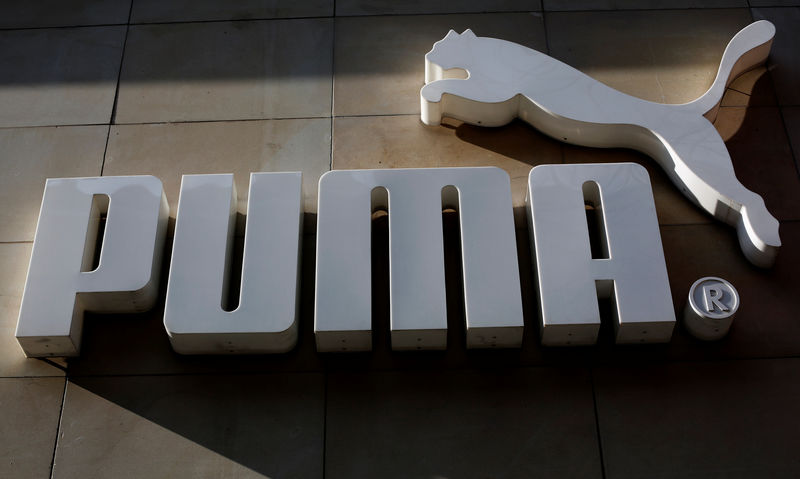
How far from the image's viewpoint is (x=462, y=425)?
21.5 ft

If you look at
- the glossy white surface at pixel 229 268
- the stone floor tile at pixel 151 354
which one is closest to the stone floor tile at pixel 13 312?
the stone floor tile at pixel 151 354

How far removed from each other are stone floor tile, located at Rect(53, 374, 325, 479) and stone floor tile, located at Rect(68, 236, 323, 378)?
0.08 m

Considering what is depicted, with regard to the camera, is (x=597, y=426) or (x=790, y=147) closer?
(x=597, y=426)

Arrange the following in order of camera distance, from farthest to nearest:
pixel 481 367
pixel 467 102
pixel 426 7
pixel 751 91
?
pixel 426 7 < pixel 751 91 < pixel 467 102 < pixel 481 367

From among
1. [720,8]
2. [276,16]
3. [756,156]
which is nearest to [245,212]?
[276,16]

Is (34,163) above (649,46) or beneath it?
beneath

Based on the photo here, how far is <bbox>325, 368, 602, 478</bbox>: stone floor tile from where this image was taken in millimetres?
6430

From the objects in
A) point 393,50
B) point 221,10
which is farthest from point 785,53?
point 221,10

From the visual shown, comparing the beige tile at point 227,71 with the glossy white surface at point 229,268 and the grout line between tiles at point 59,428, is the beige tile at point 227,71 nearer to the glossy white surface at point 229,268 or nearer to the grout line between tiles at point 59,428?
the glossy white surface at point 229,268

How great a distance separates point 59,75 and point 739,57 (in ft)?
20.9

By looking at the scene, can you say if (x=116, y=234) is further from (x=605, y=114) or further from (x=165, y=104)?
(x=605, y=114)

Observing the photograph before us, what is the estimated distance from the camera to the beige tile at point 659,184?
7414mm

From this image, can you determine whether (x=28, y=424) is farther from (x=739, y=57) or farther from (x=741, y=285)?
(x=739, y=57)

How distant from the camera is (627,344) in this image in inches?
268
